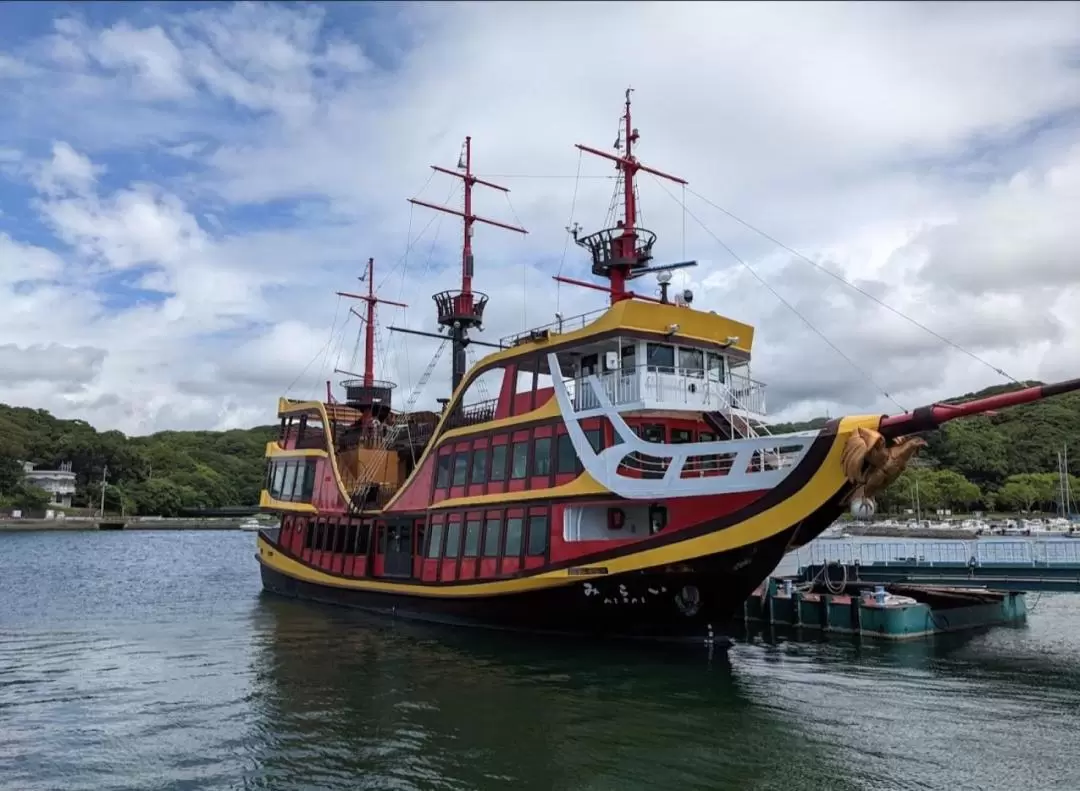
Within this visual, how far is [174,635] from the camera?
22.5 meters

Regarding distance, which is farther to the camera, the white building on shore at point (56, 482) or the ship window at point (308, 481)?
the white building on shore at point (56, 482)

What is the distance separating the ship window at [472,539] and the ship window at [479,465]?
3.63 feet

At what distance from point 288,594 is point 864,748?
23.9 m

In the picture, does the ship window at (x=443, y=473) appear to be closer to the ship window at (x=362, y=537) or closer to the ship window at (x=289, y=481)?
the ship window at (x=362, y=537)

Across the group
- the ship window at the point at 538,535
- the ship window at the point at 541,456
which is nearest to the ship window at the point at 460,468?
the ship window at the point at 541,456

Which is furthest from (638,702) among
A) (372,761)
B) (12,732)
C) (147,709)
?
(12,732)

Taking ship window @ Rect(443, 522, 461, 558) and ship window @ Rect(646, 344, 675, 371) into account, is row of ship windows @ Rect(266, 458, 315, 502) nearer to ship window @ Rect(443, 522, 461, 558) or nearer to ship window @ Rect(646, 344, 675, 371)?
ship window @ Rect(443, 522, 461, 558)

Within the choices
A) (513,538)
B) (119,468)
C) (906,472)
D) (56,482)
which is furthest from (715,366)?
(119,468)

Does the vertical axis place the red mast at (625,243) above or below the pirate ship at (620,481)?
above

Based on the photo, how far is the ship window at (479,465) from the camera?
21.8 metres

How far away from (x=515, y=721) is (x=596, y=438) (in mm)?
6954

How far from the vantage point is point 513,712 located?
14008 millimetres

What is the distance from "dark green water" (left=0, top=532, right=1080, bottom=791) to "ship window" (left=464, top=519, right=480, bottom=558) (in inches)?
79.2

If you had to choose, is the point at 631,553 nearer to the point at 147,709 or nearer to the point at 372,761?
the point at 372,761
